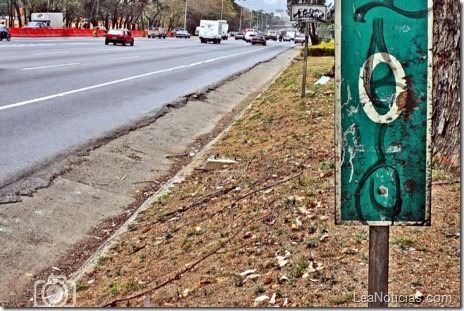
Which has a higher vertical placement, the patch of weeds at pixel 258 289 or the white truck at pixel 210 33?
the white truck at pixel 210 33

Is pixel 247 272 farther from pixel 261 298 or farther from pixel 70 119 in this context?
pixel 70 119

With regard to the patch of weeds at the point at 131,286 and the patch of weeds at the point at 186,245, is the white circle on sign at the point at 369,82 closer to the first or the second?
the patch of weeds at the point at 131,286

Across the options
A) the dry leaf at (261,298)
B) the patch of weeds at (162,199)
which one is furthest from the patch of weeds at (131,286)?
the patch of weeds at (162,199)

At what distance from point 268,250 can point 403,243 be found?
94 centimetres

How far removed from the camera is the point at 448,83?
22.8 feet

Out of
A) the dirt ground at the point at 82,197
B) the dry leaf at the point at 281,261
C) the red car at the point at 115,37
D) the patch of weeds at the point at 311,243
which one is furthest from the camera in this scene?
the red car at the point at 115,37

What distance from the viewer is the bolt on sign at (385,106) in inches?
102

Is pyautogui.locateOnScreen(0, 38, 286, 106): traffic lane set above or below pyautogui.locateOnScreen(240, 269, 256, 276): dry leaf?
above

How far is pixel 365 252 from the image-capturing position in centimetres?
519

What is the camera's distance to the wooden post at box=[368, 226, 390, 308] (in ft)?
8.66

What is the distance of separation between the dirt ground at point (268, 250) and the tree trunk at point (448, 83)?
0.88ft

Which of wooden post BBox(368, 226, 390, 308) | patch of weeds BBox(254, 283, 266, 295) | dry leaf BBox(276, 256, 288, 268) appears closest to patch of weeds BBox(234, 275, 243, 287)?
patch of weeds BBox(254, 283, 266, 295)

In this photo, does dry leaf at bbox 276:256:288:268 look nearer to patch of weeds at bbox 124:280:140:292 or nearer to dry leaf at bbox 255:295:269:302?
dry leaf at bbox 255:295:269:302

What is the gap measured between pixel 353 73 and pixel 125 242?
4.80 meters
